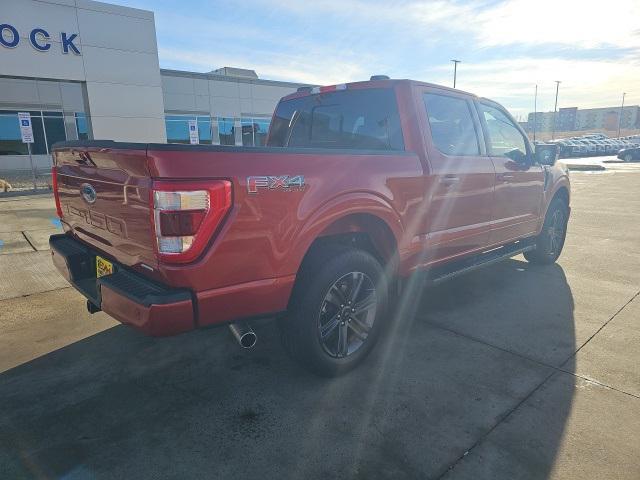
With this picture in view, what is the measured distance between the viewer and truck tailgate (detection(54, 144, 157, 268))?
2197mm

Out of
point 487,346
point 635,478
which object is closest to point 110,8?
point 487,346

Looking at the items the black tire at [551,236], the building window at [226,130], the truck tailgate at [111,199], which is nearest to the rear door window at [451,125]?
Result: the black tire at [551,236]

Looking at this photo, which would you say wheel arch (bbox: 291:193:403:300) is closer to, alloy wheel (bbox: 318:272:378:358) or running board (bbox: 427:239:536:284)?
alloy wheel (bbox: 318:272:378:358)

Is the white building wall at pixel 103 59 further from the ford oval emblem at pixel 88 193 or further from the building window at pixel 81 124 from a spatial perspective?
the ford oval emblem at pixel 88 193

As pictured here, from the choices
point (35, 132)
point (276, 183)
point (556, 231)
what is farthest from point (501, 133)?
point (35, 132)

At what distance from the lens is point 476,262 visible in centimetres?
417

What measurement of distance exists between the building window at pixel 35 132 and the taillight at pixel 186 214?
24818 mm

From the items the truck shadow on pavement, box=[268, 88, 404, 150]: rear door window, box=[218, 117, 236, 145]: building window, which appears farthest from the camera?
box=[218, 117, 236, 145]: building window

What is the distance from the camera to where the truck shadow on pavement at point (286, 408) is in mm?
2184

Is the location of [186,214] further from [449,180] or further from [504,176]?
[504,176]

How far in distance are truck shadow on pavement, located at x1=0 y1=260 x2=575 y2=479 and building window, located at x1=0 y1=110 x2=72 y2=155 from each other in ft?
78.7

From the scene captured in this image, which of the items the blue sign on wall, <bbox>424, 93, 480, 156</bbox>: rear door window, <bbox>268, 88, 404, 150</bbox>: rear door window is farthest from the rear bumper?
the blue sign on wall

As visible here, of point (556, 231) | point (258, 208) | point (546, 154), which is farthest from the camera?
point (556, 231)

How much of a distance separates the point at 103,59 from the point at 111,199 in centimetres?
1897
